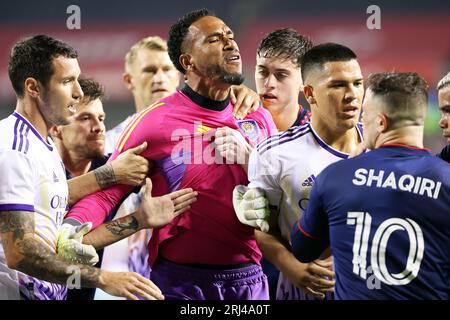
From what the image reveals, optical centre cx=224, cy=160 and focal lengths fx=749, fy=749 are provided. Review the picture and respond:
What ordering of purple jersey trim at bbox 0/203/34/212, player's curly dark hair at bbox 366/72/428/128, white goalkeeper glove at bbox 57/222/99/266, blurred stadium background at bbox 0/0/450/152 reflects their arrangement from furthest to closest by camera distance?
blurred stadium background at bbox 0/0/450/152, white goalkeeper glove at bbox 57/222/99/266, purple jersey trim at bbox 0/203/34/212, player's curly dark hair at bbox 366/72/428/128

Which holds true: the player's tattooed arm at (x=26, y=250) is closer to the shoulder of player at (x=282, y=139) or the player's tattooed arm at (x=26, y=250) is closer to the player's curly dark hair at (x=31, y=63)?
the player's curly dark hair at (x=31, y=63)

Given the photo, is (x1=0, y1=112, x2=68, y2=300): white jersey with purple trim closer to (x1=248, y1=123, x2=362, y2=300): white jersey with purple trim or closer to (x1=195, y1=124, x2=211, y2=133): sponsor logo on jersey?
(x1=195, y1=124, x2=211, y2=133): sponsor logo on jersey

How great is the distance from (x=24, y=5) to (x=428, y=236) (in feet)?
31.0

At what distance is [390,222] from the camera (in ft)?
9.61

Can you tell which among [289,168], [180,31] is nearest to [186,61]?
[180,31]

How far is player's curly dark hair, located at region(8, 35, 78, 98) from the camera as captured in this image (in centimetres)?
358

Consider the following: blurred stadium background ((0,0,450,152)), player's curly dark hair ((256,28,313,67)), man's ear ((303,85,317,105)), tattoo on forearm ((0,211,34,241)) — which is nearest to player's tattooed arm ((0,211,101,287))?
tattoo on forearm ((0,211,34,241))

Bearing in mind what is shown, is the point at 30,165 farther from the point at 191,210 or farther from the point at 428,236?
the point at 428,236

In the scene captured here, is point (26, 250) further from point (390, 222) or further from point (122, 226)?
point (390, 222)

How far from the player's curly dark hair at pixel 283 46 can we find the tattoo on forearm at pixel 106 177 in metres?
1.13

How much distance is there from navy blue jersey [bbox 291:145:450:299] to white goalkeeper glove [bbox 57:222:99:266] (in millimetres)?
1157

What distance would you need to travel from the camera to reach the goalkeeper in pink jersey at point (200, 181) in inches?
147

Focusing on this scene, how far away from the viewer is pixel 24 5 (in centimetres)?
1116
